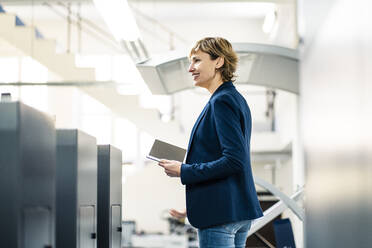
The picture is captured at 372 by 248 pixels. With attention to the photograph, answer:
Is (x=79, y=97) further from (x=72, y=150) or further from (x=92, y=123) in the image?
(x=72, y=150)

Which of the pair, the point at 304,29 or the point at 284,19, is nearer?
the point at 304,29

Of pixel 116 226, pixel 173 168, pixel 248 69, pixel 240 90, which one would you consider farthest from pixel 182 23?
pixel 173 168

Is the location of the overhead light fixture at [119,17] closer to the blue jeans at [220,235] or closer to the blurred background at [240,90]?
the blurred background at [240,90]

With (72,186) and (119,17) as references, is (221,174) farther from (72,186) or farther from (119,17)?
(119,17)

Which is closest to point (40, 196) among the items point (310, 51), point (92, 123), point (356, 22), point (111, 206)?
point (310, 51)

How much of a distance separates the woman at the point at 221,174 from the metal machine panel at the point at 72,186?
0.41 meters

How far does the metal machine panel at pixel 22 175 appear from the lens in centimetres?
152

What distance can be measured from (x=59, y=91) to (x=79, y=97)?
1.31 ft

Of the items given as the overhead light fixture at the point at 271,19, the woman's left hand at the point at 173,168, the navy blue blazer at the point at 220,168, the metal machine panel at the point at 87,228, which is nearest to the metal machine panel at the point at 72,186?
the metal machine panel at the point at 87,228

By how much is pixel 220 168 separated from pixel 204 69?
0.34 m

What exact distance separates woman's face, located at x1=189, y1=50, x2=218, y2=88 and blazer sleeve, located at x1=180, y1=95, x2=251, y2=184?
15cm

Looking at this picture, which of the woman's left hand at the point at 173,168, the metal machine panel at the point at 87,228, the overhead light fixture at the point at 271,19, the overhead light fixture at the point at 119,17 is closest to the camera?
the woman's left hand at the point at 173,168

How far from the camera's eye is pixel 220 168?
175 centimetres

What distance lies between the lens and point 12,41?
24.5 feet
